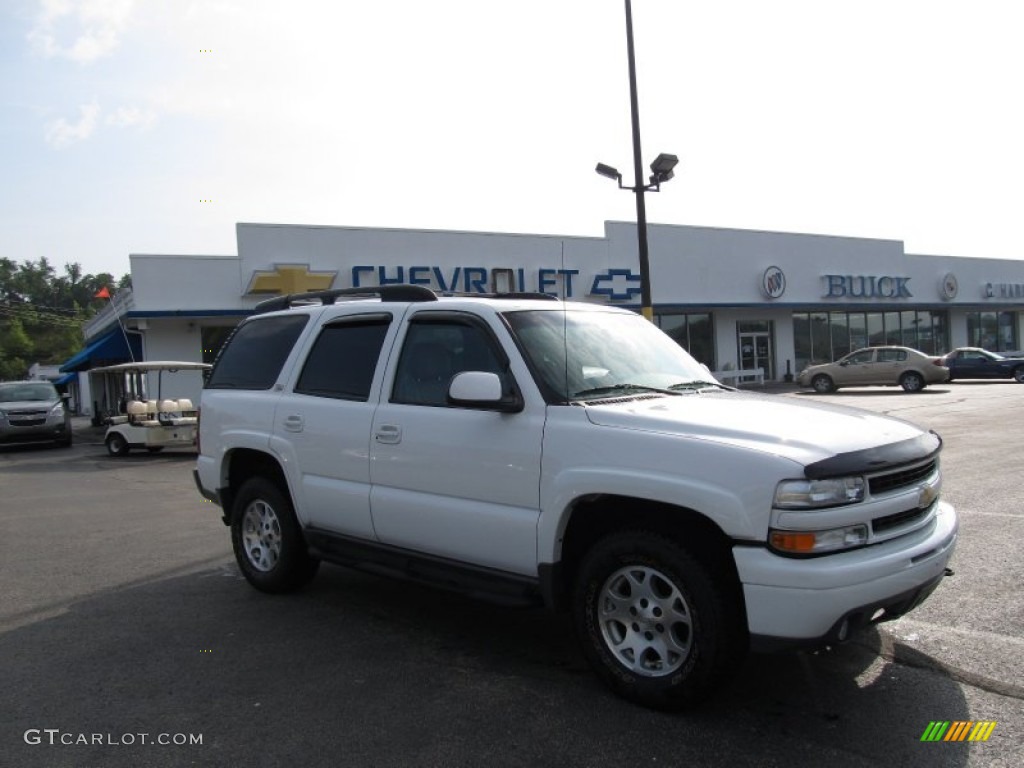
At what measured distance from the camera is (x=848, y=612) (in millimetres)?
3193

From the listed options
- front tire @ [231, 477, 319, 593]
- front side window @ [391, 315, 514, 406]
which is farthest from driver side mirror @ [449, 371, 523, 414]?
front tire @ [231, 477, 319, 593]

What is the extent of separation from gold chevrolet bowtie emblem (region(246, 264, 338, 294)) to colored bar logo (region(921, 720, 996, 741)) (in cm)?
2168

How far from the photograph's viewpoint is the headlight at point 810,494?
3.18 m

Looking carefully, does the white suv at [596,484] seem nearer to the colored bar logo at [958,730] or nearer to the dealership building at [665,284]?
the colored bar logo at [958,730]

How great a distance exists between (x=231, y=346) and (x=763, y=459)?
4.55 meters

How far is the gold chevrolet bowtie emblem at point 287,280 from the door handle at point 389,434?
19468mm

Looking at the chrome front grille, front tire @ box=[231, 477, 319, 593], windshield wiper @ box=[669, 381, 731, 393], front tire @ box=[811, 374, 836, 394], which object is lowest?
front tire @ box=[811, 374, 836, 394]

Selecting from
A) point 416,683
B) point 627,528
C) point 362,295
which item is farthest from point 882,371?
point 416,683

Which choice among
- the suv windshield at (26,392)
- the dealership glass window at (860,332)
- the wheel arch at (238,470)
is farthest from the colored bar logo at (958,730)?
the dealership glass window at (860,332)

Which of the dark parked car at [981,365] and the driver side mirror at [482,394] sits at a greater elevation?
the driver side mirror at [482,394]

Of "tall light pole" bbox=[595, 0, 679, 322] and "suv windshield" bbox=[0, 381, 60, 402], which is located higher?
"tall light pole" bbox=[595, 0, 679, 322]

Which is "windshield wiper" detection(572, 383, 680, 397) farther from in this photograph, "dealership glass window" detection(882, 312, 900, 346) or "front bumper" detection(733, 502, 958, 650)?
"dealership glass window" detection(882, 312, 900, 346)

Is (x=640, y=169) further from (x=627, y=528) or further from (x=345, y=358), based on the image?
(x=627, y=528)

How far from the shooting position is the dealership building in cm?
2362
